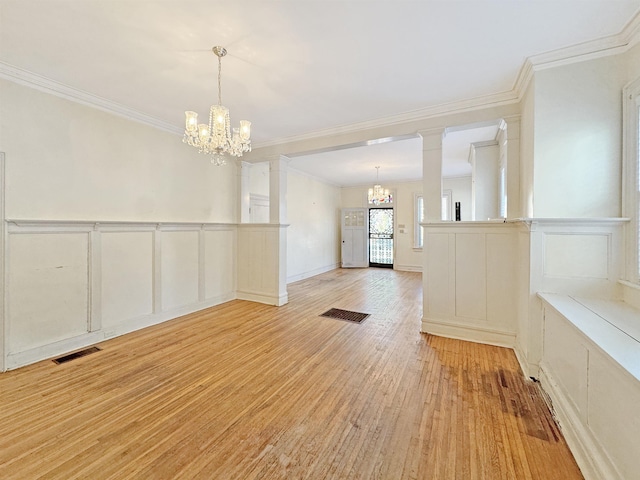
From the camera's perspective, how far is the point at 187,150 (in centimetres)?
435

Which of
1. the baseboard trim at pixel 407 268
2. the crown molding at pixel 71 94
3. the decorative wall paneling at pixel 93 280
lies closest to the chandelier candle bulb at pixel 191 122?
the crown molding at pixel 71 94

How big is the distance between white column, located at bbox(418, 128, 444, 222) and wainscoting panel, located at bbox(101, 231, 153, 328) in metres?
3.82

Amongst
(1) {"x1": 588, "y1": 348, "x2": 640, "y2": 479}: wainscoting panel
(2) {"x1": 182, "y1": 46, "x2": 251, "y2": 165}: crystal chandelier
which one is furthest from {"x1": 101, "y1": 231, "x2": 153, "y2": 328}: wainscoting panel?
(1) {"x1": 588, "y1": 348, "x2": 640, "y2": 479}: wainscoting panel

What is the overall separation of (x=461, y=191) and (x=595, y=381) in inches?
284

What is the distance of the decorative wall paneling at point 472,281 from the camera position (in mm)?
3123

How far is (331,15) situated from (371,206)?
768cm

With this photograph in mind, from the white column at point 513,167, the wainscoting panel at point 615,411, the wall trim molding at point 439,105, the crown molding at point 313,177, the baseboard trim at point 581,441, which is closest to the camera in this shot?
the wainscoting panel at point 615,411

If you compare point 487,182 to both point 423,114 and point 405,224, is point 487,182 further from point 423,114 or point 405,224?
point 405,224

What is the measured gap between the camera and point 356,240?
9.44 m

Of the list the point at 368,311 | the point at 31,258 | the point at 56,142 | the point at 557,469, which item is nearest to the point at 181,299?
the point at 31,258

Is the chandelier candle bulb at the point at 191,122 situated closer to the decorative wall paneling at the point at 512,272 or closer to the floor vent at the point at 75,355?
the floor vent at the point at 75,355

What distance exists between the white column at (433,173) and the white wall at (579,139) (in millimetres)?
1127

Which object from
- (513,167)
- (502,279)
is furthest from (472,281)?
(513,167)

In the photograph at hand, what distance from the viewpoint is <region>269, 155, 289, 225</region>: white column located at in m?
4.82
